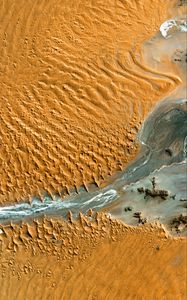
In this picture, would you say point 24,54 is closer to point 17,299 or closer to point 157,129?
point 157,129

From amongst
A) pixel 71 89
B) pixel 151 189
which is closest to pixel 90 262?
Result: pixel 151 189

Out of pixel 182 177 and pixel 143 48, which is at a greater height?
pixel 143 48

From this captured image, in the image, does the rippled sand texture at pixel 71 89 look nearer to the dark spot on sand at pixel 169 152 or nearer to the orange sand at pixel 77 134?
the orange sand at pixel 77 134

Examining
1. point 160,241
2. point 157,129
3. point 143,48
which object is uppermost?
point 143,48

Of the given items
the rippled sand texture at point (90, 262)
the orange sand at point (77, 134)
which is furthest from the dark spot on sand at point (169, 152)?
the rippled sand texture at point (90, 262)

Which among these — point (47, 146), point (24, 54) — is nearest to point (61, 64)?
point (24, 54)

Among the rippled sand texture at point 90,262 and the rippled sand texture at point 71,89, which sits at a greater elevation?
the rippled sand texture at point 71,89

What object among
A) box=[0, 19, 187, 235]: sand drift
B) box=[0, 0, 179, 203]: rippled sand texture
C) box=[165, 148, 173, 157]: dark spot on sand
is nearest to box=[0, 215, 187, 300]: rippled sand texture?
box=[0, 19, 187, 235]: sand drift
